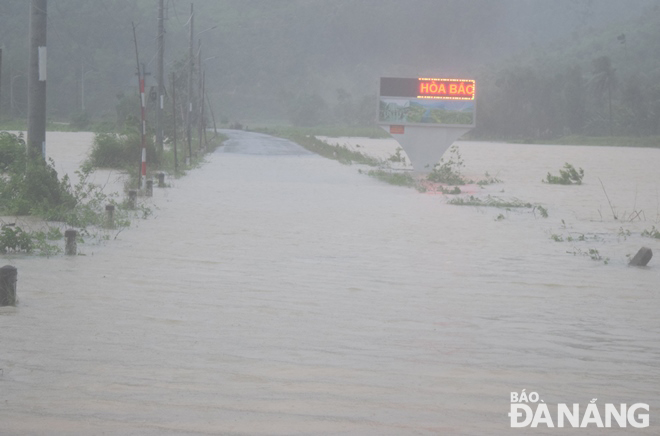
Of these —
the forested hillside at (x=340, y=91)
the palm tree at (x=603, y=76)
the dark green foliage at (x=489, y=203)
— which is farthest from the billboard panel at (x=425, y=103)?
the palm tree at (x=603, y=76)

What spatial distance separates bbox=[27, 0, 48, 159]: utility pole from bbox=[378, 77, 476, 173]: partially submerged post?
61.9ft

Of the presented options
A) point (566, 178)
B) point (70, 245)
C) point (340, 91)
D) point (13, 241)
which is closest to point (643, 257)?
point (70, 245)

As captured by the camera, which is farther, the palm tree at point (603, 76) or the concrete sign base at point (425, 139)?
the palm tree at point (603, 76)

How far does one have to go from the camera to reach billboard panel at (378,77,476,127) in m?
34.2

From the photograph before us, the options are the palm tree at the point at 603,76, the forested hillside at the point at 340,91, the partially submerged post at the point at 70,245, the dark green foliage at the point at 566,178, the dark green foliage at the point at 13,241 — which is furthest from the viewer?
the palm tree at the point at 603,76

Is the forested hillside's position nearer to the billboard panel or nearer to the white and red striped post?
the billboard panel

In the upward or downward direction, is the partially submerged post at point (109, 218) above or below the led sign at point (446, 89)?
below

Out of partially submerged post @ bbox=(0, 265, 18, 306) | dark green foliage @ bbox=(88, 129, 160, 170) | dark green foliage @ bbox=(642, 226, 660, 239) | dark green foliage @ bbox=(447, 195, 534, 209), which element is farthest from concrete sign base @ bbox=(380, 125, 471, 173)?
partially submerged post @ bbox=(0, 265, 18, 306)

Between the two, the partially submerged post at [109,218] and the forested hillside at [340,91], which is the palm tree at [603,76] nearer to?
the forested hillside at [340,91]

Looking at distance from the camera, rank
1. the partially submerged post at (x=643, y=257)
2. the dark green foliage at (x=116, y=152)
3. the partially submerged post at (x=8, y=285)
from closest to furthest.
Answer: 1. the partially submerged post at (x=8, y=285)
2. the partially submerged post at (x=643, y=257)
3. the dark green foliage at (x=116, y=152)

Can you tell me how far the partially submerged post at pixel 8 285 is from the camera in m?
8.54

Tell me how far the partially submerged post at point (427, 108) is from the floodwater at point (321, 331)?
696 inches

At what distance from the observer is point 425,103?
3434 centimetres

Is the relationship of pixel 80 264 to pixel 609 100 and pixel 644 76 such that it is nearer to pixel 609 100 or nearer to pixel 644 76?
pixel 609 100
